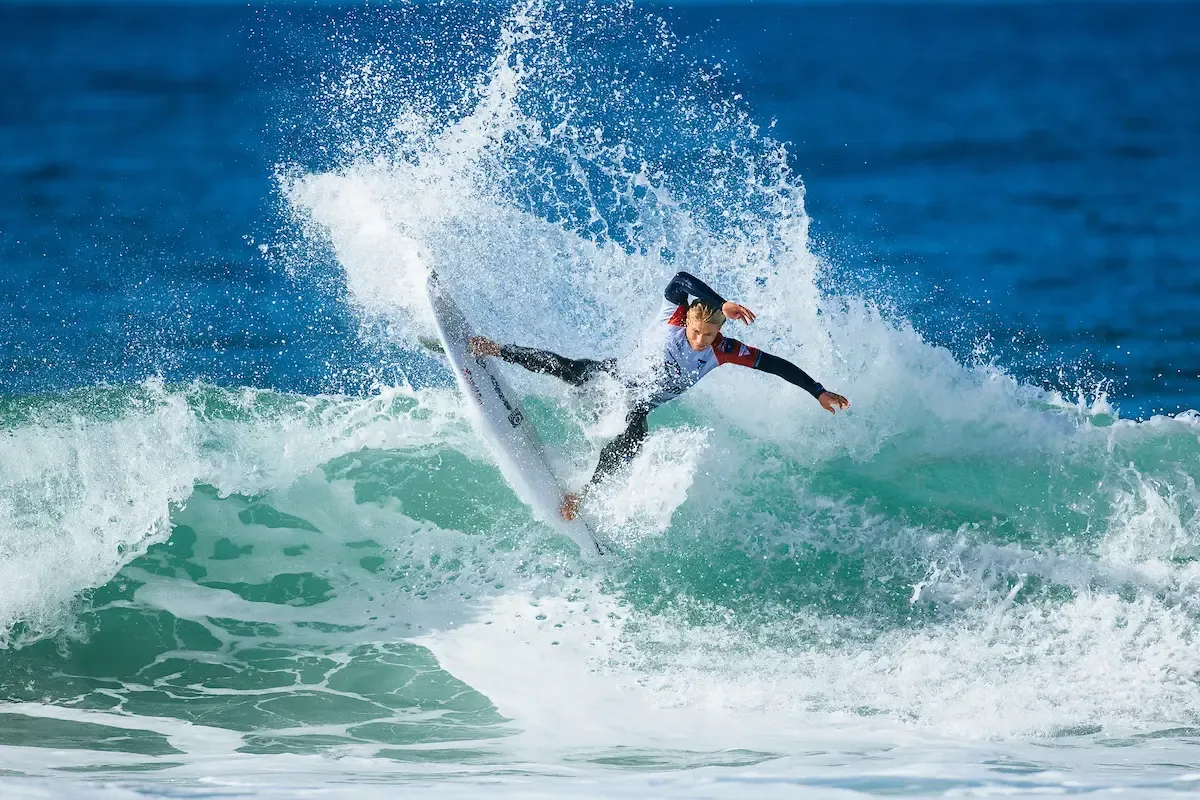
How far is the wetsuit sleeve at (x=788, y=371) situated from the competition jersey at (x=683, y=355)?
57 millimetres

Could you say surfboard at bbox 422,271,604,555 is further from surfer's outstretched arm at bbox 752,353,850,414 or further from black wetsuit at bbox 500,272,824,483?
surfer's outstretched arm at bbox 752,353,850,414

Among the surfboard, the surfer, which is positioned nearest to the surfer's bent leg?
the surfer

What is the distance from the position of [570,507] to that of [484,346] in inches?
48.8

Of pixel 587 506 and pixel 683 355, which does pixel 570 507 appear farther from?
pixel 683 355

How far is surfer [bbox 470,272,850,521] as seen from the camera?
7.55m

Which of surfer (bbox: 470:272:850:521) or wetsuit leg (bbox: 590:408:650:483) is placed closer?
surfer (bbox: 470:272:850:521)

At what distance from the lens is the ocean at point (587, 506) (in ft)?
21.7

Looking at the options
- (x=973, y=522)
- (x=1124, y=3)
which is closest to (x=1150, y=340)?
(x=973, y=522)

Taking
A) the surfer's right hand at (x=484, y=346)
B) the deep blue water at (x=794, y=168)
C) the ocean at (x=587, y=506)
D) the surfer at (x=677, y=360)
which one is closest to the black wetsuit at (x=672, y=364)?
the surfer at (x=677, y=360)

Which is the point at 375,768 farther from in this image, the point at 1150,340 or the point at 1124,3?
the point at 1124,3

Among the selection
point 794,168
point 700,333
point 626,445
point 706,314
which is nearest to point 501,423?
point 626,445

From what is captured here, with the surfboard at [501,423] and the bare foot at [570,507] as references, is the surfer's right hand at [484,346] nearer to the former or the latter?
the surfboard at [501,423]

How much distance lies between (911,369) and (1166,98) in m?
17.9

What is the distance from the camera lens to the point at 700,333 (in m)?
7.54
